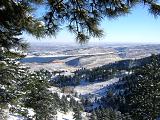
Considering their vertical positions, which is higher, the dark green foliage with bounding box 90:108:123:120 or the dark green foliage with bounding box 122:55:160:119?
the dark green foliage with bounding box 122:55:160:119

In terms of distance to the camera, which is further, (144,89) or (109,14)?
(144,89)

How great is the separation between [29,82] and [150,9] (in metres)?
24.2

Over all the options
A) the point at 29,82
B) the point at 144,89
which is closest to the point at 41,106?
the point at 144,89

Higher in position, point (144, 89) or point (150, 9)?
point (150, 9)

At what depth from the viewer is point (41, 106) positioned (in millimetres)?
60281

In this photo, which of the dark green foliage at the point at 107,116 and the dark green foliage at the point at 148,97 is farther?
the dark green foliage at the point at 107,116

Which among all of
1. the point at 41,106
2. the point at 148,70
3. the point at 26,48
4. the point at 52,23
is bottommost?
the point at 41,106

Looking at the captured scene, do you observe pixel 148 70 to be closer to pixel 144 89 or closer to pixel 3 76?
pixel 144 89

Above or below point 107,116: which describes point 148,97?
above

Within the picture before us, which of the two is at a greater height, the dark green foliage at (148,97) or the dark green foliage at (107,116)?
the dark green foliage at (148,97)

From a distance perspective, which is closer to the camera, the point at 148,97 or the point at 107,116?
the point at 148,97

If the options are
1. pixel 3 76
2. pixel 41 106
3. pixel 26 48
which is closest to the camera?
pixel 26 48

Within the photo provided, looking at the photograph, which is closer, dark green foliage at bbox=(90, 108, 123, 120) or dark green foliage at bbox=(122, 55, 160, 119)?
dark green foliage at bbox=(122, 55, 160, 119)

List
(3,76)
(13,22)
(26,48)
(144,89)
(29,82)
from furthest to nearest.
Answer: (144,89) → (29,82) → (3,76) → (26,48) → (13,22)
